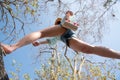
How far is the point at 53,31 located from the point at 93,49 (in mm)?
644

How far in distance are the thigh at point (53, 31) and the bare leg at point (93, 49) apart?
234 millimetres

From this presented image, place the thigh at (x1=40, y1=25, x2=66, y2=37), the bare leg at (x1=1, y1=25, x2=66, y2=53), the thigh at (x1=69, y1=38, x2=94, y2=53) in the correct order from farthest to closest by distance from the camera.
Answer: the thigh at (x1=69, y1=38, x2=94, y2=53) < the thigh at (x1=40, y1=25, x2=66, y2=37) < the bare leg at (x1=1, y1=25, x2=66, y2=53)

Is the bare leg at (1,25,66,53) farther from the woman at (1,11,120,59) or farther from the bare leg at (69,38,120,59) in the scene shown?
the bare leg at (69,38,120,59)

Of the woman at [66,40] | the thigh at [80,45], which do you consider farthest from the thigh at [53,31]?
the thigh at [80,45]

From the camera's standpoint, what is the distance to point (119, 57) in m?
3.62

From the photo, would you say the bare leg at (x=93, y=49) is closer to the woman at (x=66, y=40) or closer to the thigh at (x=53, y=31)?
the woman at (x=66, y=40)

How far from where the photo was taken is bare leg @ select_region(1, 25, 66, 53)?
3411mm

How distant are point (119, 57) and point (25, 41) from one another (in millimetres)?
1308

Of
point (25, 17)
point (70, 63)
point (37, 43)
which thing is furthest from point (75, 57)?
point (37, 43)

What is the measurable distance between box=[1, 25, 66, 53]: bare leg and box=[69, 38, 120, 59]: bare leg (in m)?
0.27

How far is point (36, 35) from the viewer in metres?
3.53

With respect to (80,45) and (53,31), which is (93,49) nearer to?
(80,45)

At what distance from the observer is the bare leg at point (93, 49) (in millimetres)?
3654

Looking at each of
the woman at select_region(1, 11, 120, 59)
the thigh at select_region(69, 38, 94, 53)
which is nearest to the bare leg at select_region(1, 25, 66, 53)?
the woman at select_region(1, 11, 120, 59)
